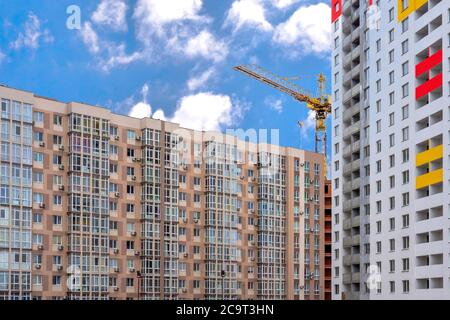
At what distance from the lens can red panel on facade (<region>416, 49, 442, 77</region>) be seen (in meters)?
35.7

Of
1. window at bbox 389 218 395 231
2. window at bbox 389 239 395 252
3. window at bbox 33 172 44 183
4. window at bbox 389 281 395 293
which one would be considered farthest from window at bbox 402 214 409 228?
window at bbox 33 172 44 183

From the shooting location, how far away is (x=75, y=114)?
4584cm

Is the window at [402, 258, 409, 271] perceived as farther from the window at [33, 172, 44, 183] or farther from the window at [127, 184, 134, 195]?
the window at [33, 172, 44, 183]

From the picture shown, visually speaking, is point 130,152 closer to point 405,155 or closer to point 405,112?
point 405,112

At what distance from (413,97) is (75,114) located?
19.6 m

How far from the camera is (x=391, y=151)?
3897 centimetres

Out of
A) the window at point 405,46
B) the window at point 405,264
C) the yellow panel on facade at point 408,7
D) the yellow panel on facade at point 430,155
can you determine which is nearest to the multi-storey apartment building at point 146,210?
the window at point 405,264


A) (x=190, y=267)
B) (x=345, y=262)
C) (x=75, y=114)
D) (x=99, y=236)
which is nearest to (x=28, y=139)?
(x=75, y=114)

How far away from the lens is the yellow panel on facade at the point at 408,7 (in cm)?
3752

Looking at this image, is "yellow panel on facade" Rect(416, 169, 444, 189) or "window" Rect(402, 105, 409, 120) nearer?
"yellow panel on facade" Rect(416, 169, 444, 189)

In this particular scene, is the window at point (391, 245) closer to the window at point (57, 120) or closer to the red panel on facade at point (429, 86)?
the red panel on facade at point (429, 86)

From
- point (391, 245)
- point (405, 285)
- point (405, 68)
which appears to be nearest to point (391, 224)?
point (391, 245)

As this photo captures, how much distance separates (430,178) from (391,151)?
3933 mm

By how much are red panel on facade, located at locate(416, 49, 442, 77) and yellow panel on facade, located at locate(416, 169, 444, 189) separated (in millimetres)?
4992
